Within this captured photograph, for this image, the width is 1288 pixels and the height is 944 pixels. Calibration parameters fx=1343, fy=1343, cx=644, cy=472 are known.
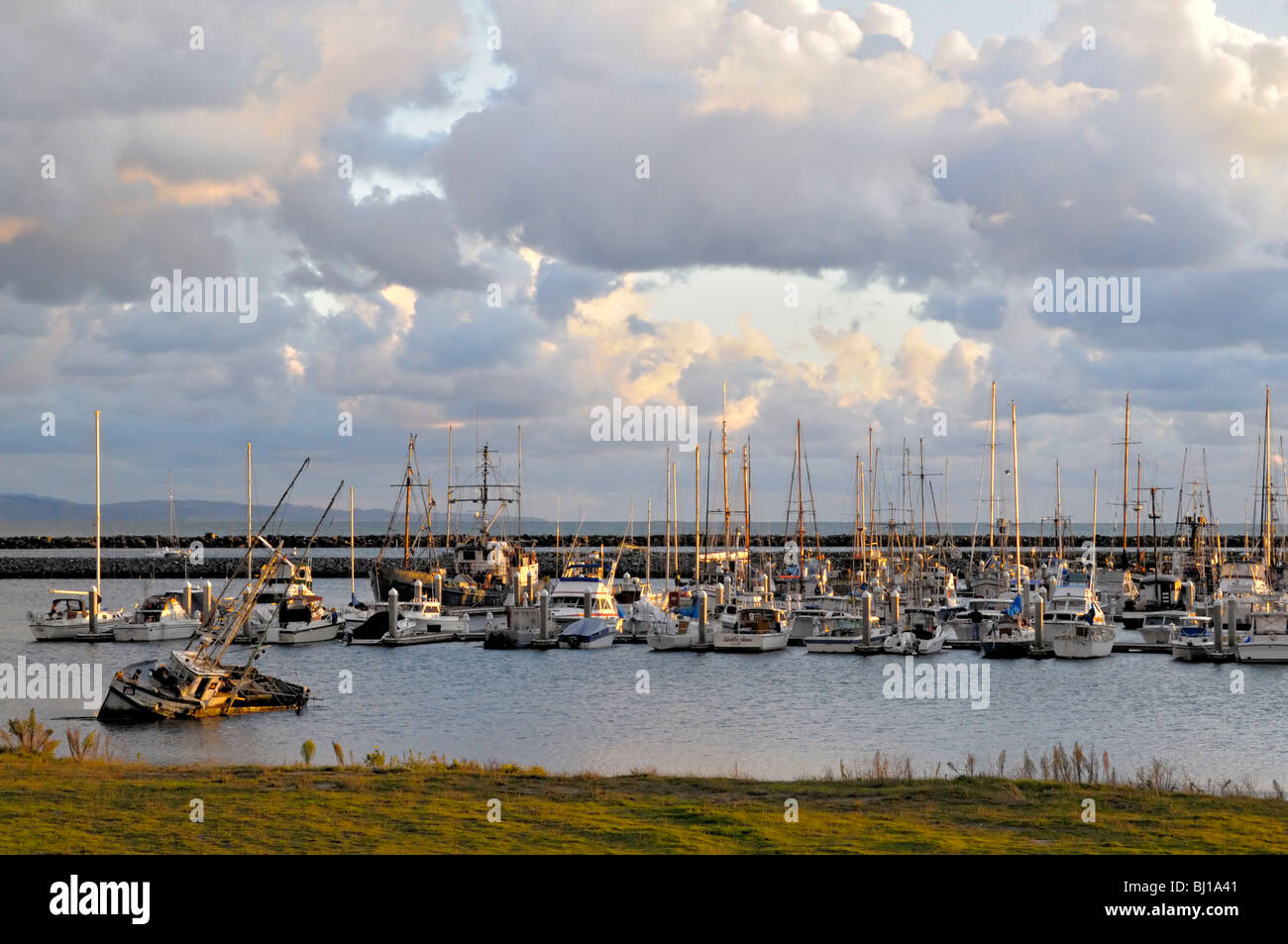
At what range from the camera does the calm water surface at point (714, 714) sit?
140 ft

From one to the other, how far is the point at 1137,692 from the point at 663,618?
30.4 metres

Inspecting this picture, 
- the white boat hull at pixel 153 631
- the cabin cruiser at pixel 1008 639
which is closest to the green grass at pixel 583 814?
the cabin cruiser at pixel 1008 639

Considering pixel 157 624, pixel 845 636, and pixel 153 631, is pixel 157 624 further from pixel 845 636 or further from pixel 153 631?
pixel 845 636

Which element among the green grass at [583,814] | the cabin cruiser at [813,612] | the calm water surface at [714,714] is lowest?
the calm water surface at [714,714]

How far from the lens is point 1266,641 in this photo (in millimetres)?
65750

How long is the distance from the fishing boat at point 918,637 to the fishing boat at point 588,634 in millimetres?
16929

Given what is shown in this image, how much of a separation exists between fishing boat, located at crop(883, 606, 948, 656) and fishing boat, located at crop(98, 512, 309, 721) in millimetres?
32728

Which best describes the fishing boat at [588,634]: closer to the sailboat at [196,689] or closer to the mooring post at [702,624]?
the mooring post at [702,624]

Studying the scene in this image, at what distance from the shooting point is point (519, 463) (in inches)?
4673
